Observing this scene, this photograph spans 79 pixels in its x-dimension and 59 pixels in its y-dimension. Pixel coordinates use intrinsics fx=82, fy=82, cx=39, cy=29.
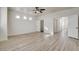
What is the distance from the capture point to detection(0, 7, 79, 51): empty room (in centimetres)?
424

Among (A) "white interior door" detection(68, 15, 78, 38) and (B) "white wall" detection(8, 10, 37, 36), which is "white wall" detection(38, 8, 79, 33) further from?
(B) "white wall" detection(8, 10, 37, 36)

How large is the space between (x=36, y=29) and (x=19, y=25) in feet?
12.2

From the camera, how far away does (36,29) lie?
12.6m

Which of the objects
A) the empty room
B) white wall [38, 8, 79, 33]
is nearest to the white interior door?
the empty room

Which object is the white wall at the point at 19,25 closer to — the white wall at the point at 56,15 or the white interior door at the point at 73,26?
the white wall at the point at 56,15

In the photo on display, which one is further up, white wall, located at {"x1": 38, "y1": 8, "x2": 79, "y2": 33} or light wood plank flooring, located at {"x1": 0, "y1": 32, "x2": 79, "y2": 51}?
white wall, located at {"x1": 38, "y1": 8, "x2": 79, "y2": 33}

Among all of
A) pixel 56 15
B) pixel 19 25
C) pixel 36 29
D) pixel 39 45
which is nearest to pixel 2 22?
pixel 39 45

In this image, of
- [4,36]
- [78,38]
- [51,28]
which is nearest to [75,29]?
[78,38]

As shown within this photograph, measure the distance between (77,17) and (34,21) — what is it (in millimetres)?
7308

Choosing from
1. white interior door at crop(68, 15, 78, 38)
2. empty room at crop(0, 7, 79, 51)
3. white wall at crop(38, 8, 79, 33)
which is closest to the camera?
empty room at crop(0, 7, 79, 51)

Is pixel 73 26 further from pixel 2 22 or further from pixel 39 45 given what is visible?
pixel 2 22

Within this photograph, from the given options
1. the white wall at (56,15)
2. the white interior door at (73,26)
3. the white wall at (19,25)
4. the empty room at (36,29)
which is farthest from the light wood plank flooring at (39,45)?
the white wall at (19,25)

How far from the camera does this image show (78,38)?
6.05 metres

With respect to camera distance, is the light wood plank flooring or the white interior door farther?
the white interior door
